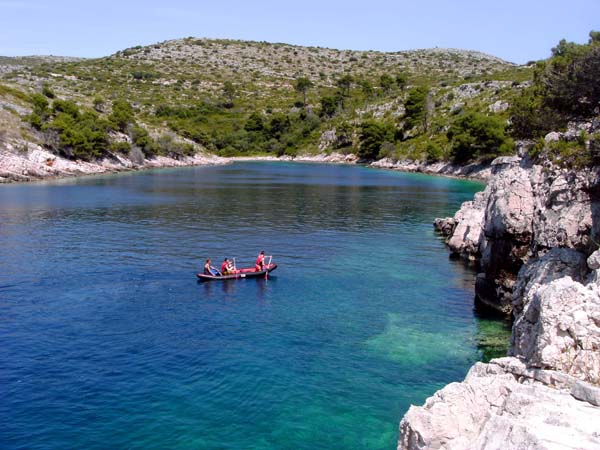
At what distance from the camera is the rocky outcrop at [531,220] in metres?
25.9

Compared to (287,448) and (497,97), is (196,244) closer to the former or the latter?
(287,448)

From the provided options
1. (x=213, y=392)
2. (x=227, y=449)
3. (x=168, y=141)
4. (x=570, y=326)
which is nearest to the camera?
(x=570, y=326)

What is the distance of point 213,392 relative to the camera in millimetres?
23219

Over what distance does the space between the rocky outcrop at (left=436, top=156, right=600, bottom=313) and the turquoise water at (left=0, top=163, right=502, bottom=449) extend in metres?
2.97

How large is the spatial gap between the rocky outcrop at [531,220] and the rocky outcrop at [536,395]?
24.6 ft

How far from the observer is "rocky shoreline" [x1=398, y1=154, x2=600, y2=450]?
12609 millimetres

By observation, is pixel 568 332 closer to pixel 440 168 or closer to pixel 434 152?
pixel 440 168

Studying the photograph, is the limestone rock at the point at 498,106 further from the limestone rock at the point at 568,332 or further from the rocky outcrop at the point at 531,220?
the limestone rock at the point at 568,332

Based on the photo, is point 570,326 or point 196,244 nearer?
point 570,326

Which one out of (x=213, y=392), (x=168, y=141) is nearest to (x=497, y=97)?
(x=168, y=141)

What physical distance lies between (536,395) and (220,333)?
62.2 feet

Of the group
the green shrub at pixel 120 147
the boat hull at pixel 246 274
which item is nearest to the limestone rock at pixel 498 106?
the green shrub at pixel 120 147

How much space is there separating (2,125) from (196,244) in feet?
275

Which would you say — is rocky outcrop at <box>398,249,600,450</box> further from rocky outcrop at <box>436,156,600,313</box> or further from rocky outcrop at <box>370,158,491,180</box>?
rocky outcrop at <box>370,158,491,180</box>
